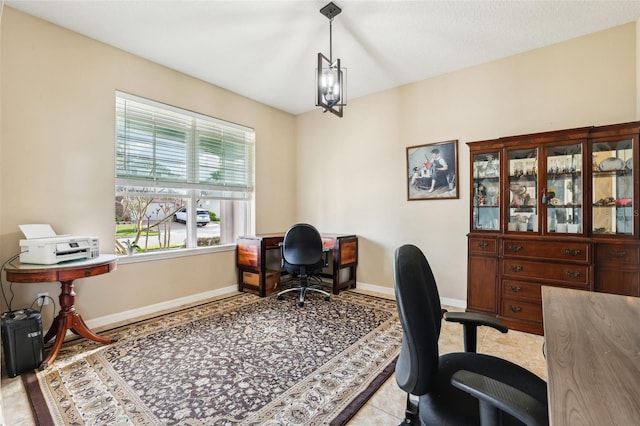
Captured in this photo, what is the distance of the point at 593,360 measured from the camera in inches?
35.2

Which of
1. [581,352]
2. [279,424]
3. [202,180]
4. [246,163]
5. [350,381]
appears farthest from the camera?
[246,163]

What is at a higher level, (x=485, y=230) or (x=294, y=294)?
(x=485, y=230)

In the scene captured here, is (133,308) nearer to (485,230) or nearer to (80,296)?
(80,296)

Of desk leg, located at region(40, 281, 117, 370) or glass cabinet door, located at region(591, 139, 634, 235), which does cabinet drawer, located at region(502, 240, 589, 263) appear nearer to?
glass cabinet door, located at region(591, 139, 634, 235)

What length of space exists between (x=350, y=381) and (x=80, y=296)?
8.80 ft

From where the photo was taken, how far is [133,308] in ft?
10.4

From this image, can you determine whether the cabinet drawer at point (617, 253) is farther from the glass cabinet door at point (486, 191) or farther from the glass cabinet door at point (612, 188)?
the glass cabinet door at point (486, 191)

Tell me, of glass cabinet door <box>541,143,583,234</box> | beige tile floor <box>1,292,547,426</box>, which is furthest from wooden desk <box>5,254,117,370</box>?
glass cabinet door <box>541,143,583,234</box>

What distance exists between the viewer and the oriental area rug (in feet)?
5.59

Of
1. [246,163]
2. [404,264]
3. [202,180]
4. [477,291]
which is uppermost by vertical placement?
[246,163]

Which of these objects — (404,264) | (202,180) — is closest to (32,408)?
(404,264)

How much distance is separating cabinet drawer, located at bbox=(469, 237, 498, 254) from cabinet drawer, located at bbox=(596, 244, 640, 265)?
0.77 metres

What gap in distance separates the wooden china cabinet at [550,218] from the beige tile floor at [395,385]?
306 mm

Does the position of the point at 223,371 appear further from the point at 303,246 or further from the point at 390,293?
the point at 390,293
